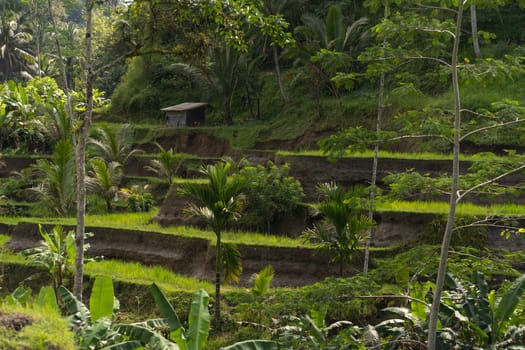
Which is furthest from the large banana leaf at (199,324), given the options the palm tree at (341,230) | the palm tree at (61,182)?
the palm tree at (61,182)

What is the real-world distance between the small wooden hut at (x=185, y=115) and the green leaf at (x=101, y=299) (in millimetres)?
18265

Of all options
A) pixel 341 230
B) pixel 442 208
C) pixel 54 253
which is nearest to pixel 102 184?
pixel 54 253

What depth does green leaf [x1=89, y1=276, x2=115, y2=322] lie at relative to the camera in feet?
24.9

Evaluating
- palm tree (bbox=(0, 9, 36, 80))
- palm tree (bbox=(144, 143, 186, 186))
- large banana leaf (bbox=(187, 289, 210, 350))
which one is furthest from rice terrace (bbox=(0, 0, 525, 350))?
palm tree (bbox=(0, 9, 36, 80))

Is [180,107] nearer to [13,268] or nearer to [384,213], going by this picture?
[13,268]

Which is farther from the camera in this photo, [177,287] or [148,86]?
[148,86]

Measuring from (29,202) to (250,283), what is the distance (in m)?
12.6

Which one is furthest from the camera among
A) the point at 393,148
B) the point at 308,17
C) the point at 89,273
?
the point at 308,17

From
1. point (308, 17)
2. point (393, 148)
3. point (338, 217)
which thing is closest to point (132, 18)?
point (338, 217)

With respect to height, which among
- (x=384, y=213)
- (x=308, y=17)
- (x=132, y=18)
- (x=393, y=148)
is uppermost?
(x=308, y=17)

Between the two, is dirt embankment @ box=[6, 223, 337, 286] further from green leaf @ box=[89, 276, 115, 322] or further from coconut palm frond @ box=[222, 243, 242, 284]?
green leaf @ box=[89, 276, 115, 322]

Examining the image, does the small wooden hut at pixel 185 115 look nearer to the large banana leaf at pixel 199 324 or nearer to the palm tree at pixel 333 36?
the palm tree at pixel 333 36

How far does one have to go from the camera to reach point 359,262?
1267 centimetres

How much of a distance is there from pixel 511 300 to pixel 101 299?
472 centimetres
